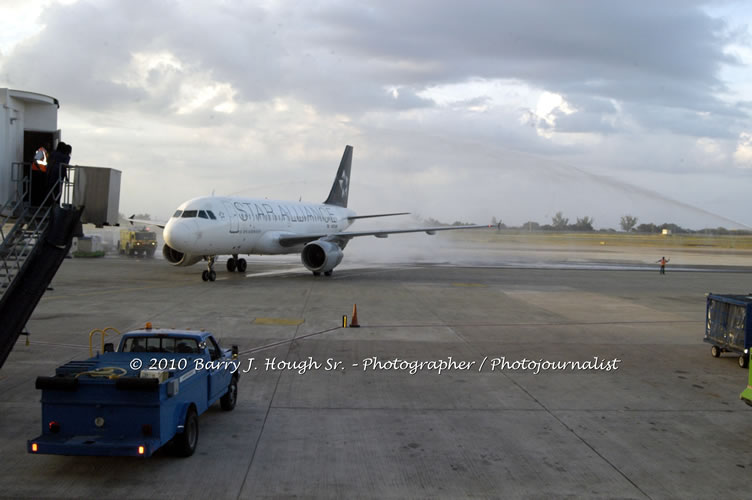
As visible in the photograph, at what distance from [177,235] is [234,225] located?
3.30 metres

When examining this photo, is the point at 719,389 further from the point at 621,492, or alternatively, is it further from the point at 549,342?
the point at 621,492

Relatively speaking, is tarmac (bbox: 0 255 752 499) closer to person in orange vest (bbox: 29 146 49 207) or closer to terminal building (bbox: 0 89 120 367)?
terminal building (bbox: 0 89 120 367)

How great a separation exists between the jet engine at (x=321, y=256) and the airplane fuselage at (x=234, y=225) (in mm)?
2152

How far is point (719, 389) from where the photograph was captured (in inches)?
458

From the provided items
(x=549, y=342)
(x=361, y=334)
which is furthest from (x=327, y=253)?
(x=549, y=342)

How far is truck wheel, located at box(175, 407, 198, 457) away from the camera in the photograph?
24.6 feet

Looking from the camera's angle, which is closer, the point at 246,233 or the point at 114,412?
the point at 114,412

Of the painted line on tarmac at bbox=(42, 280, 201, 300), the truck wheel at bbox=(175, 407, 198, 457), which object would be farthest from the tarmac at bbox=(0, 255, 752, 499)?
the painted line on tarmac at bbox=(42, 280, 201, 300)

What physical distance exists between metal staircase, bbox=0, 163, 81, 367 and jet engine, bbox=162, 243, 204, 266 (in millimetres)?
18529

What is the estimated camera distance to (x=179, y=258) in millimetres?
30531

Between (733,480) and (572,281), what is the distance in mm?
27075

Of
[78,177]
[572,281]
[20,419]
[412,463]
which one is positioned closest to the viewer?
[412,463]

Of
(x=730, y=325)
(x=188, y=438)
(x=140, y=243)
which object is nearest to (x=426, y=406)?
(x=188, y=438)

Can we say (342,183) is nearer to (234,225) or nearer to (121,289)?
(234,225)
